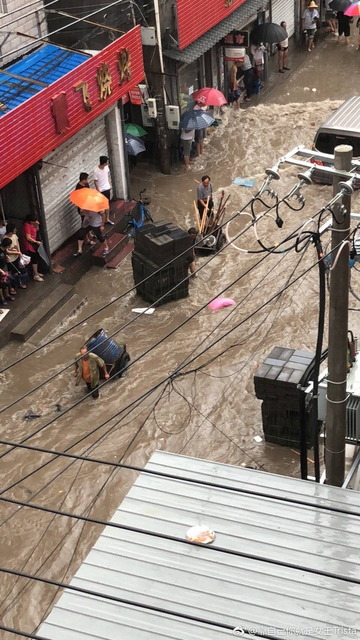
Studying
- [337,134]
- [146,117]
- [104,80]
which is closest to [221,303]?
[104,80]

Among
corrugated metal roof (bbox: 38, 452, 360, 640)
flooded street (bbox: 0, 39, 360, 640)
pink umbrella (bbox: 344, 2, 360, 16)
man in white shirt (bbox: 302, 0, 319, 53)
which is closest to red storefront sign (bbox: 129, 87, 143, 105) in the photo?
flooded street (bbox: 0, 39, 360, 640)

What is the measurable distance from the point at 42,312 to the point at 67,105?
3949mm

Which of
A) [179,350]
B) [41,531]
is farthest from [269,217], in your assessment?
[41,531]

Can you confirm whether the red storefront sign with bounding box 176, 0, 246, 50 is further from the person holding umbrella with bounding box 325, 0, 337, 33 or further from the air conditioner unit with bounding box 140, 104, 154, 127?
the person holding umbrella with bounding box 325, 0, 337, 33

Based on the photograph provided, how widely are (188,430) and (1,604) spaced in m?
4.14

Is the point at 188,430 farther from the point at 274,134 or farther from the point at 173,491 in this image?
the point at 274,134

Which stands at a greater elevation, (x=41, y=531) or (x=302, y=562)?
(x=302, y=562)

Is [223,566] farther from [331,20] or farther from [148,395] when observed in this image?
[331,20]

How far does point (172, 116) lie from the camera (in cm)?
2150

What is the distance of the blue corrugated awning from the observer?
1644 cm

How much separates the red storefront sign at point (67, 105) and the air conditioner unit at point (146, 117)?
7.34ft

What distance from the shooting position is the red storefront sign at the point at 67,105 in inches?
616

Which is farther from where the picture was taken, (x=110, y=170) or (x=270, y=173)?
(x=110, y=170)

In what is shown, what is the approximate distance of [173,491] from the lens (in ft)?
25.6
